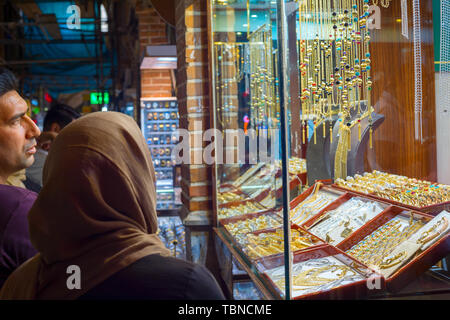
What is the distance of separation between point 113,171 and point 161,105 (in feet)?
18.0

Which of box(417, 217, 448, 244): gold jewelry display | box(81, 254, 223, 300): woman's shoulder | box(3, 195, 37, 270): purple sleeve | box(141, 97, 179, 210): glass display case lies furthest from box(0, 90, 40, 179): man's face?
box(141, 97, 179, 210): glass display case

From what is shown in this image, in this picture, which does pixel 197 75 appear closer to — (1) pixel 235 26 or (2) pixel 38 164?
(1) pixel 235 26

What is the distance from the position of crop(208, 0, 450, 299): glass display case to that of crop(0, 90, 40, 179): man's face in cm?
Result: 94

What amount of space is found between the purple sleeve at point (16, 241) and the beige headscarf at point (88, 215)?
1.09 ft

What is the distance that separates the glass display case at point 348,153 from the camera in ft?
4.51

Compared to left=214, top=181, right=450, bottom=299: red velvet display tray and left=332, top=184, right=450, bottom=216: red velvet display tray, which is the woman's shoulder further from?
left=332, top=184, right=450, bottom=216: red velvet display tray

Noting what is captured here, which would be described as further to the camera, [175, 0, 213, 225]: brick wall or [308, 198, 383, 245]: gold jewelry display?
[175, 0, 213, 225]: brick wall

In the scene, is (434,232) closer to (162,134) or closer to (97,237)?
(97,237)

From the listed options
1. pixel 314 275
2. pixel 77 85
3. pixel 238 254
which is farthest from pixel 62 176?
A: pixel 77 85

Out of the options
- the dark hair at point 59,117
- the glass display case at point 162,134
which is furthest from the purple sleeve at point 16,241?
the glass display case at point 162,134

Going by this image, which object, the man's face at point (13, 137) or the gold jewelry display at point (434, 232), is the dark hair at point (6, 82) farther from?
the gold jewelry display at point (434, 232)

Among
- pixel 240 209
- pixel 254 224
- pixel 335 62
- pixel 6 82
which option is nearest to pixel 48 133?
pixel 240 209

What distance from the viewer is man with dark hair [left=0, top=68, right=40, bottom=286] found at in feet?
4.50

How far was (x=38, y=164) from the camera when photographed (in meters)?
3.04
